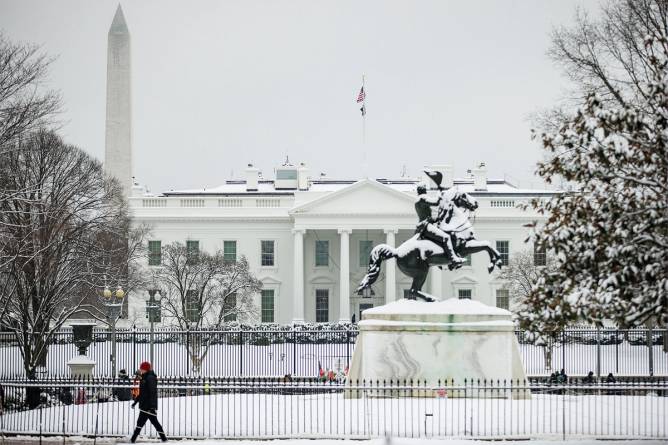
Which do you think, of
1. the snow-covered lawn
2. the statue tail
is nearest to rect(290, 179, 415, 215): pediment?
the statue tail

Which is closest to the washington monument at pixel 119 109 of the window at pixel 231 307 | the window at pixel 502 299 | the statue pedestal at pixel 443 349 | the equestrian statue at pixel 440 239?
the window at pixel 231 307

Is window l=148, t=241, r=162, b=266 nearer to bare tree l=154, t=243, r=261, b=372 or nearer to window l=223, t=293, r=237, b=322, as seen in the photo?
bare tree l=154, t=243, r=261, b=372

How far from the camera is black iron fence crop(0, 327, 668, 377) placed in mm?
42906

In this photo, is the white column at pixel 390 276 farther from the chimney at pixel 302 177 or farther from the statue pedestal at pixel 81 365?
the statue pedestal at pixel 81 365

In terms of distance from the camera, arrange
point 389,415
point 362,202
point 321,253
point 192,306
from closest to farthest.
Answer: point 389,415 → point 192,306 → point 362,202 → point 321,253

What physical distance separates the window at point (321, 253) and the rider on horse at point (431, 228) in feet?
181

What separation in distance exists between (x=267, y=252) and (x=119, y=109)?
19810mm

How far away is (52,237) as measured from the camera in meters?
A: 41.0

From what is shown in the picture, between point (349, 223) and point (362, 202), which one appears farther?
point (362, 202)

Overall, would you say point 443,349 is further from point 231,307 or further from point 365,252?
point 365,252

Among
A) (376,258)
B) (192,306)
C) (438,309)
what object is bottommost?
(192,306)

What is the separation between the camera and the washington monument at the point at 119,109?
88500mm

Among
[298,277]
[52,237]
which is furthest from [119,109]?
[52,237]

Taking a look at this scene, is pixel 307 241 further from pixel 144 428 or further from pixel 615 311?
pixel 615 311
